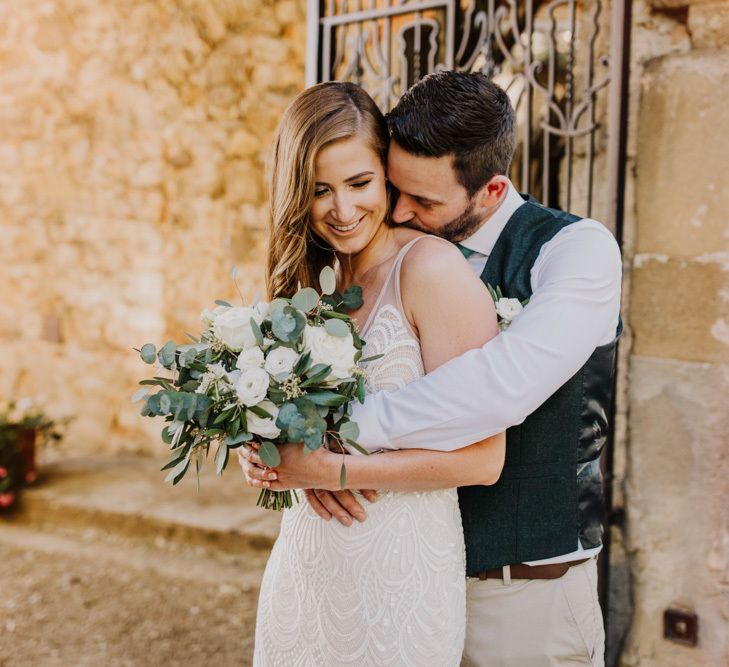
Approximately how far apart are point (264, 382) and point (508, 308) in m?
0.56

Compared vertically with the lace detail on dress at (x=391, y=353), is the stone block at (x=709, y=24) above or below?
above

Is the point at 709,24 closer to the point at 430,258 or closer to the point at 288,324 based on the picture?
the point at 430,258

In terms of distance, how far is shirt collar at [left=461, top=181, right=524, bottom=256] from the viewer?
1.95m

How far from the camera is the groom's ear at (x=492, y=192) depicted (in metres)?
1.91

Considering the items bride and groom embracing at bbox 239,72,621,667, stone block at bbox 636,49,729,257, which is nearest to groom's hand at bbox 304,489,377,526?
bride and groom embracing at bbox 239,72,621,667

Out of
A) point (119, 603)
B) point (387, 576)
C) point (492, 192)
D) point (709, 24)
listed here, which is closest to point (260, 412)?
point (387, 576)

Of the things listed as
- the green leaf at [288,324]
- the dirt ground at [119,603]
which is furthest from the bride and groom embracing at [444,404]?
the dirt ground at [119,603]

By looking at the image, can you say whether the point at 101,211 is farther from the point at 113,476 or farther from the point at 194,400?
the point at 194,400

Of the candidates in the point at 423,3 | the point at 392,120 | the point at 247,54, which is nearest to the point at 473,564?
the point at 392,120

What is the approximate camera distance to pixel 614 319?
179cm

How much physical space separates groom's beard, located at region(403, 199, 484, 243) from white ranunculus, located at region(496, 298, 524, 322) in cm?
26

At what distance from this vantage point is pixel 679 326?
2525 mm

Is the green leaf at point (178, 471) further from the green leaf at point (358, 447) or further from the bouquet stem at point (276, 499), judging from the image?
the green leaf at point (358, 447)

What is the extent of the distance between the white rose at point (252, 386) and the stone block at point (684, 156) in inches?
60.3
